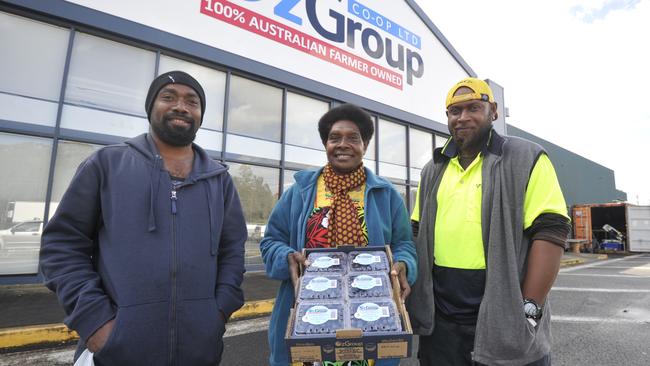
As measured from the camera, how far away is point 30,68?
6496 millimetres

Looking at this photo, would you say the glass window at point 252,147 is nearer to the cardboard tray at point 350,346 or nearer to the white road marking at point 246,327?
the white road marking at point 246,327

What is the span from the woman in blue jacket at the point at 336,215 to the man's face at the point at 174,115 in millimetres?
689

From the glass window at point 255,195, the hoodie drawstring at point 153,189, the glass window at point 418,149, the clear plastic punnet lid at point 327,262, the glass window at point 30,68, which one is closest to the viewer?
the hoodie drawstring at point 153,189

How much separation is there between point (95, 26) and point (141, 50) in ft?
2.96

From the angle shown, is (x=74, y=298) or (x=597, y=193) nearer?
(x=74, y=298)

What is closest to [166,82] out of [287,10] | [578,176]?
[287,10]

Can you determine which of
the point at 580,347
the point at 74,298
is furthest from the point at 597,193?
the point at 74,298

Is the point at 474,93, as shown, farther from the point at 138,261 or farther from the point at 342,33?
the point at 342,33

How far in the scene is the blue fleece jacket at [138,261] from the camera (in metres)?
1.48

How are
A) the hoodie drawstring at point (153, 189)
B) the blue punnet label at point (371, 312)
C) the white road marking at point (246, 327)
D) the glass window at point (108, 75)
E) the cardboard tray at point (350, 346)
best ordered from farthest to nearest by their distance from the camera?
1. the glass window at point (108, 75)
2. the white road marking at point (246, 327)
3. the hoodie drawstring at point (153, 189)
4. the blue punnet label at point (371, 312)
5. the cardboard tray at point (350, 346)

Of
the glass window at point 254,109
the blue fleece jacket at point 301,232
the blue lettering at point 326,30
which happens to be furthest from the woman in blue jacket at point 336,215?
the blue lettering at point 326,30

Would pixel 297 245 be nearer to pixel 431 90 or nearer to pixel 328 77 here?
pixel 328 77

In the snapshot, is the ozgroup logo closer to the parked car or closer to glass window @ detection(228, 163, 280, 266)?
glass window @ detection(228, 163, 280, 266)

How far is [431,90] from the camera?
1362 centimetres
